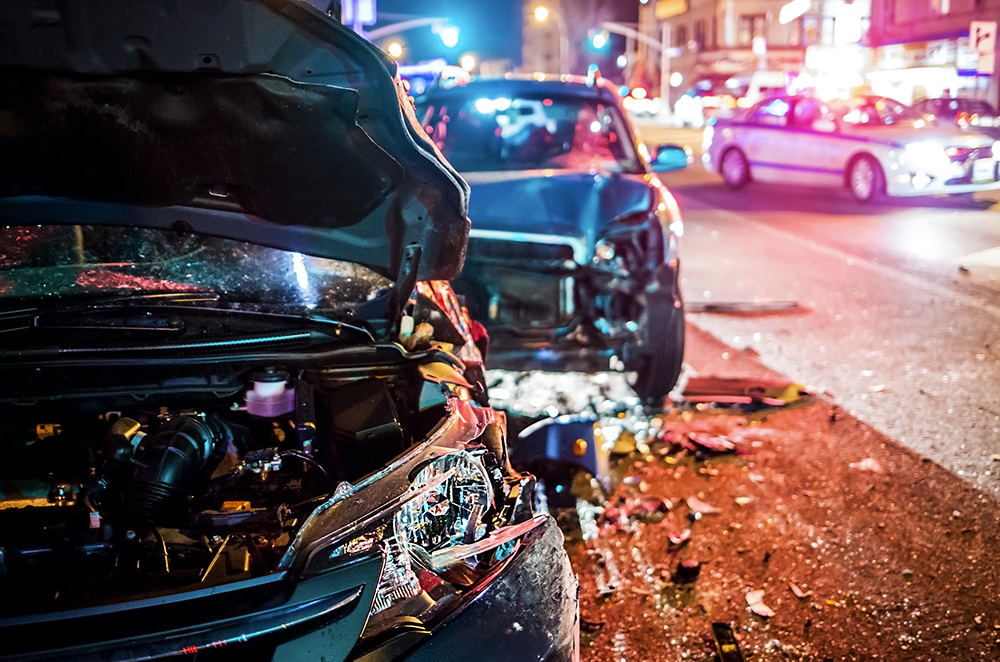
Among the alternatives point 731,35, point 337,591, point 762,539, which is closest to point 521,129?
point 762,539

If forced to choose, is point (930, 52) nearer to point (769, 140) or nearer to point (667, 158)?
point (769, 140)

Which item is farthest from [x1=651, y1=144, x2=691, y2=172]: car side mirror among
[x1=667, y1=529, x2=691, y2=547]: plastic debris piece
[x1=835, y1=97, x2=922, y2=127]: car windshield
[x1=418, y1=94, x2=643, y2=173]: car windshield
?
[x1=835, y1=97, x2=922, y2=127]: car windshield

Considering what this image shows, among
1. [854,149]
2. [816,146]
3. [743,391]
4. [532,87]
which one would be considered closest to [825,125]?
[816,146]

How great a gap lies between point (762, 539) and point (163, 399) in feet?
8.34

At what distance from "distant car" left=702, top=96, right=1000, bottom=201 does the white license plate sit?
0.6 inches

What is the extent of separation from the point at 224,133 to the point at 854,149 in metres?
12.1

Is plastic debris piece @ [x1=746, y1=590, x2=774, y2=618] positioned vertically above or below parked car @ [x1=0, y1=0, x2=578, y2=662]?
below

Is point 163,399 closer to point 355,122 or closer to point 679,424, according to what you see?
point 355,122

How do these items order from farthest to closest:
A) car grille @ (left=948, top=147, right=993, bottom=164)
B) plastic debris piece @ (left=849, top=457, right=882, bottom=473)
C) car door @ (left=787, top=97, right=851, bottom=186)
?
car door @ (left=787, top=97, right=851, bottom=186) < car grille @ (left=948, top=147, right=993, bottom=164) < plastic debris piece @ (left=849, top=457, right=882, bottom=473)

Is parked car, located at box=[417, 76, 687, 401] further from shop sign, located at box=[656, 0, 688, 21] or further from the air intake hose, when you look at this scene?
shop sign, located at box=[656, 0, 688, 21]

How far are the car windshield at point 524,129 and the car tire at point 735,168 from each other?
9819mm

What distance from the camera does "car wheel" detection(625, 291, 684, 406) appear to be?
15.6 feet

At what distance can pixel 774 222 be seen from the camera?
11.6 m

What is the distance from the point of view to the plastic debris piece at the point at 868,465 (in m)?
4.25
